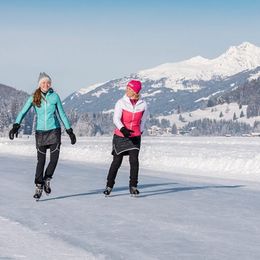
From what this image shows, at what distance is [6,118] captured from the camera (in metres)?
163

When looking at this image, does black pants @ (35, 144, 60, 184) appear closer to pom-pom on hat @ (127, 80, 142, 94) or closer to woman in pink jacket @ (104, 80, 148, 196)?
woman in pink jacket @ (104, 80, 148, 196)

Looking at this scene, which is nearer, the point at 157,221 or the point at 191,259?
the point at 191,259

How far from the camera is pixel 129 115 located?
30.6ft

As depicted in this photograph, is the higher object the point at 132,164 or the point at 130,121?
the point at 130,121

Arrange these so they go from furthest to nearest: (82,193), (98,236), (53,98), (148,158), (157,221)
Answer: (148,158), (82,193), (53,98), (157,221), (98,236)

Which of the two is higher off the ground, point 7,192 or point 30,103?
point 30,103

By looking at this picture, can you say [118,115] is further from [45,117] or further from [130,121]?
[45,117]

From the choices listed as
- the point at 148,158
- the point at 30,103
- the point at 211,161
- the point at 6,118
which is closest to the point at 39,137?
the point at 30,103

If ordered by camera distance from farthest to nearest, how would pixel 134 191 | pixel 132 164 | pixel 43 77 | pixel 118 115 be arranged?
pixel 134 191 → pixel 132 164 → pixel 118 115 → pixel 43 77

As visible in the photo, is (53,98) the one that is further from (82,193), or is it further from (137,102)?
(82,193)

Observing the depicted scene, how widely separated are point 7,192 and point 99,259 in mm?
6115

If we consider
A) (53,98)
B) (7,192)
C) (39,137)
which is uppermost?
(53,98)

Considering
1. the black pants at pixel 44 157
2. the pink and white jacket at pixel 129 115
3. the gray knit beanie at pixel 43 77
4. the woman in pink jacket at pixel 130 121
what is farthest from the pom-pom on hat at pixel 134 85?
the black pants at pixel 44 157

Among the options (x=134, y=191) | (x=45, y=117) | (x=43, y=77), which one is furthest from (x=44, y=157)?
(x=134, y=191)
